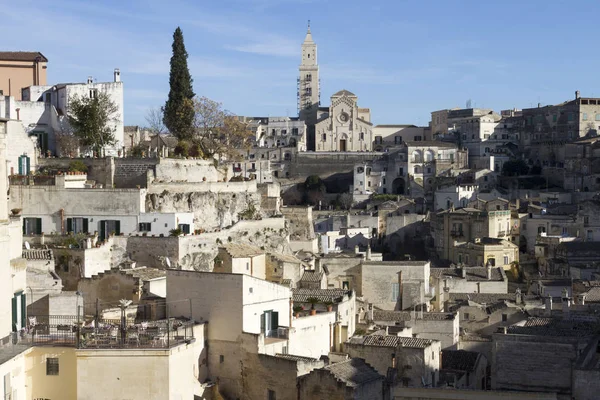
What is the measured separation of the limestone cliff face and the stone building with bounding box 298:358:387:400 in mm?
17135

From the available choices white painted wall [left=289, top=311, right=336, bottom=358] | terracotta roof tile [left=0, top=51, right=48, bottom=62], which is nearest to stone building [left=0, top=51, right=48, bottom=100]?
terracotta roof tile [left=0, top=51, right=48, bottom=62]

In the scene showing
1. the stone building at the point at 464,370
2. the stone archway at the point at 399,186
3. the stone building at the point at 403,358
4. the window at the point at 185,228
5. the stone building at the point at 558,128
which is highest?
the stone building at the point at 558,128

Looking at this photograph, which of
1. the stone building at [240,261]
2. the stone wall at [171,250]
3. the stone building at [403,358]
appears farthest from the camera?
the stone wall at [171,250]

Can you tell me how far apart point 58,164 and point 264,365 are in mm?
20461

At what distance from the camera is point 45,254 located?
A: 3384 cm

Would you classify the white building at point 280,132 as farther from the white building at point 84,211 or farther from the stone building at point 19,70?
the white building at point 84,211

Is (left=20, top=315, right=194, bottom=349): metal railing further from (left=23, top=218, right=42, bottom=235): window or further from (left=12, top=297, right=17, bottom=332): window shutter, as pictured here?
(left=23, top=218, right=42, bottom=235): window

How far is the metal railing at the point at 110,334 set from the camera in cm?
2239

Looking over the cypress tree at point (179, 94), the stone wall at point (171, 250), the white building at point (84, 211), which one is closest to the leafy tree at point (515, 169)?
the cypress tree at point (179, 94)

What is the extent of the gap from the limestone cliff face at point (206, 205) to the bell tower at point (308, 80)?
222 ft

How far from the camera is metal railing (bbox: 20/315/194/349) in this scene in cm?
2239

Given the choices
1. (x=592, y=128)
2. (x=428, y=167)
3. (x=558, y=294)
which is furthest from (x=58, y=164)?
(x=592, y=128)

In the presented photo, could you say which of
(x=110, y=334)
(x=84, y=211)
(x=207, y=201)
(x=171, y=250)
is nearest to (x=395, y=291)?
(x=207, y=201)

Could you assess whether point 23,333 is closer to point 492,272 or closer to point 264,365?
point 264,365
